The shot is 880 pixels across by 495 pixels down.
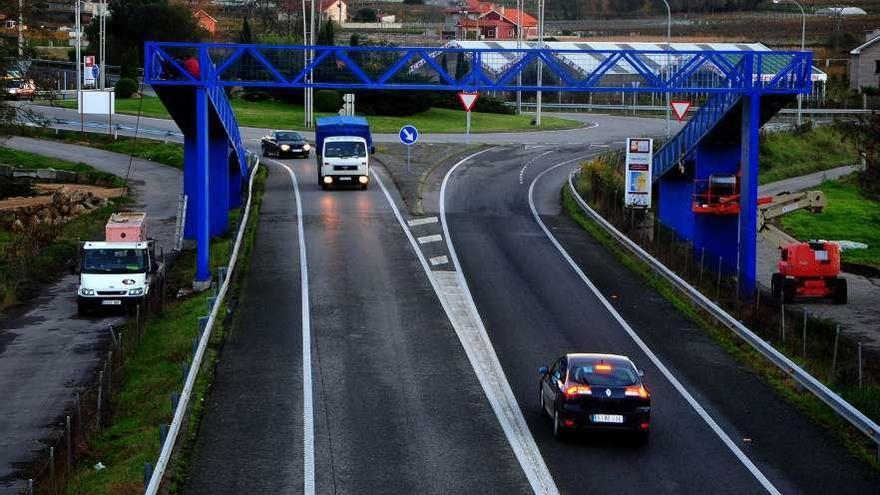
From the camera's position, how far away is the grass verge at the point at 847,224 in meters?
49.5

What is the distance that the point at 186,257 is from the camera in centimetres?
4303

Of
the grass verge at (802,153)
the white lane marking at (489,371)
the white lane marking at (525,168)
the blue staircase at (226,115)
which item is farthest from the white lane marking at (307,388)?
the grass verge at (802,153)

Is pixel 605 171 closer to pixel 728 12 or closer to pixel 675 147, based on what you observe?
pixel 675 147

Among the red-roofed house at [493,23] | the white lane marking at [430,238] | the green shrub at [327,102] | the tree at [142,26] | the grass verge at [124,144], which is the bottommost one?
the white lane marking at [430,238]

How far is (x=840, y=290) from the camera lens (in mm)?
39094

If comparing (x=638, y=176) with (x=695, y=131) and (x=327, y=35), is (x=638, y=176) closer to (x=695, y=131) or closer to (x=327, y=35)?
(x=695, y=131)

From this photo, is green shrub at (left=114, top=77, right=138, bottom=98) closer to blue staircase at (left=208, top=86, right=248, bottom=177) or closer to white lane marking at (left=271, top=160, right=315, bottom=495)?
blue staircase at (left=208, top=86, right=248, bottom=177)

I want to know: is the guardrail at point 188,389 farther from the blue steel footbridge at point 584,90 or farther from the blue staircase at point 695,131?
the blue staircase at point 695,131

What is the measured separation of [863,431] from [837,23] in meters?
136

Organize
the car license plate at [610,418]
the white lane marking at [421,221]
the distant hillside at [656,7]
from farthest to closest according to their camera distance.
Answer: the distant hillside at [656,7], the white lane marking at [421,221], the car license plate at [610,418]

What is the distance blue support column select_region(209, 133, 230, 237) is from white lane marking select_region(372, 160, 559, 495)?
6.84m

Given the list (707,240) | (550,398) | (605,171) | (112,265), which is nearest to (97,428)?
(550,398)

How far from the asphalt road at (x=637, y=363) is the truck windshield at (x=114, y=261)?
8.96 metres

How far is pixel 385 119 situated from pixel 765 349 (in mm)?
61806
